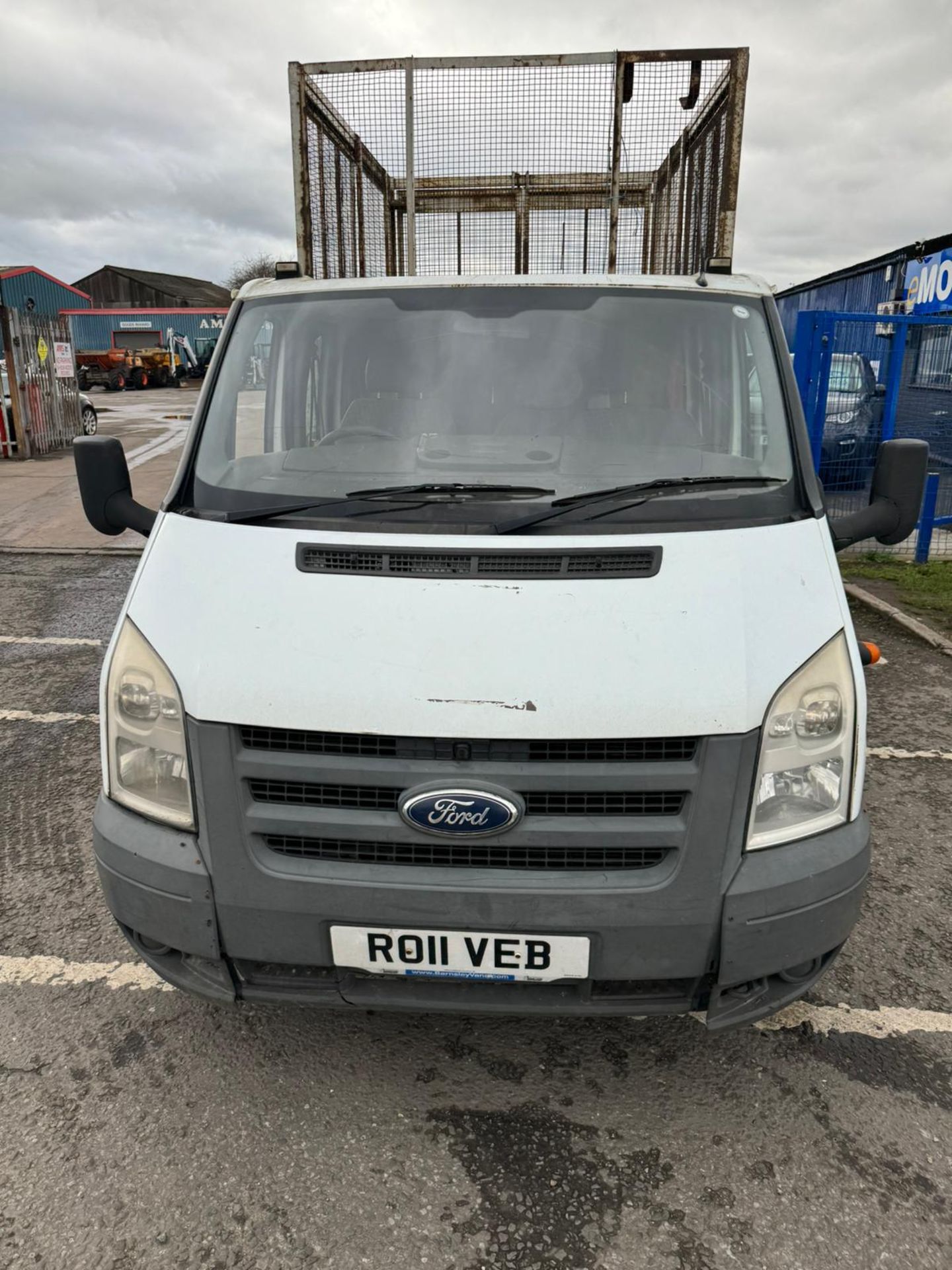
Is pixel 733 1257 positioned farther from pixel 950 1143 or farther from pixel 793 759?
pixel 793 759

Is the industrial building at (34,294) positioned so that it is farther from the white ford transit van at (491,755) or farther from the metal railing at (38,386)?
the white ford transit van at (491,755)

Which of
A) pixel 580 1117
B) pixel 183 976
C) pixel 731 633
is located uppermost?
pixel 731 633

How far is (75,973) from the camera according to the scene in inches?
117

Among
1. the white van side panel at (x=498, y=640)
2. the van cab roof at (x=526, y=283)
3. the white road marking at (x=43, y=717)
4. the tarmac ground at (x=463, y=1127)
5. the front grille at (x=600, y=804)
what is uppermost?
the van cab roof at (x=526, y=283)

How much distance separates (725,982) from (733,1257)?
0.58 metres

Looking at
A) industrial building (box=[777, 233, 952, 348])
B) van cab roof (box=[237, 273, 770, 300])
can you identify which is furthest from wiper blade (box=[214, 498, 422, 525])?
industrial building (box=[777, 233, 952, 348])

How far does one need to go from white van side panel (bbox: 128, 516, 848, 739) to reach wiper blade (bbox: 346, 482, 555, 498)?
240 millimetres

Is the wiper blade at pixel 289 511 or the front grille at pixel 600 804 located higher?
the wiper blade at pixel 289 511

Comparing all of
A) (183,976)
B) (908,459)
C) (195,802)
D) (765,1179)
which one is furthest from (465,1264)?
(908,459)

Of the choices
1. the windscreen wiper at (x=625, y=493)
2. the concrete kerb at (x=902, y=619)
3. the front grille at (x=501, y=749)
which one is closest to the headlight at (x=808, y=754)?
the front grille at (x=501, y=749)

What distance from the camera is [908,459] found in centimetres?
287

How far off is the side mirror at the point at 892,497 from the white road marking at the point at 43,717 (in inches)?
158

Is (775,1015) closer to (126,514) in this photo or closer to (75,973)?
(75,973)

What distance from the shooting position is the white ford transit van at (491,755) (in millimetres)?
2062
